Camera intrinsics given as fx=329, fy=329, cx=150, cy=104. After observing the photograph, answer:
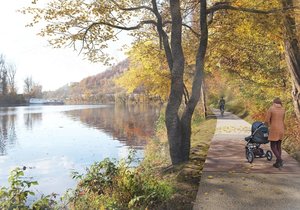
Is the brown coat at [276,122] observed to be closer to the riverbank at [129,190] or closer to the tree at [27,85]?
the riverbank at [129,190]

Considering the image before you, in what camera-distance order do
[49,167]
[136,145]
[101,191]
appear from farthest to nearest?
[136,145], [49,167], [101,191]

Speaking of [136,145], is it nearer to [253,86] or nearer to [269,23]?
[253,86]

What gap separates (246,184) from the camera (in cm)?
720

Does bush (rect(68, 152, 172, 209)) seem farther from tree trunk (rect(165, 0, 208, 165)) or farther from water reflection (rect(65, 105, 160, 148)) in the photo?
water reflection (rect(65, 105, 160, 148))

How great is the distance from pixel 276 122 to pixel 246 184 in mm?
2000

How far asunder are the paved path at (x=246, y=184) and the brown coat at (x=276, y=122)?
2.85ft

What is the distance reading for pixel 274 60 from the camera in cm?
1817

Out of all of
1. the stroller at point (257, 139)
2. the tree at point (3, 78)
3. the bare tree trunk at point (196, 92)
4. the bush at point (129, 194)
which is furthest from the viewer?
the tree at point (3, 78)

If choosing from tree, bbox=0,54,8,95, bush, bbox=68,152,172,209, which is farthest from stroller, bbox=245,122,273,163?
tree, bbox=0,54,8,95

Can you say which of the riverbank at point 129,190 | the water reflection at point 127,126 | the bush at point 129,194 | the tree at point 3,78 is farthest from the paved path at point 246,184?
the tree at point 3,78

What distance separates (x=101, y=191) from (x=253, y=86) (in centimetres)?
1567

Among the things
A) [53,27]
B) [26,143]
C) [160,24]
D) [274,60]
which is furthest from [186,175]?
[26,143]

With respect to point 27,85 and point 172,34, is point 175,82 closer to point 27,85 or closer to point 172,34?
point 172,34

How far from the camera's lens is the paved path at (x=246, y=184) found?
6.04m
